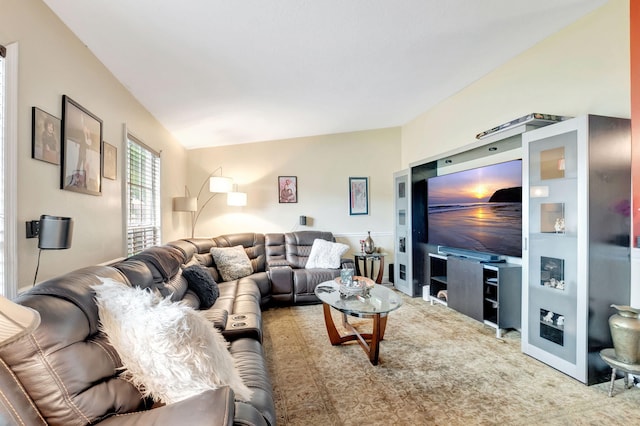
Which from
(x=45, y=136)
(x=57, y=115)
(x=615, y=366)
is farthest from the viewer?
(x=615, y=366)

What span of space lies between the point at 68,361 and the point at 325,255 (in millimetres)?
3529

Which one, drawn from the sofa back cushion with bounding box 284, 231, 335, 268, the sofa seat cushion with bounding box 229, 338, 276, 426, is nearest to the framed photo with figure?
the sofa seat cushion with bounding box 229, 338, 276, 426

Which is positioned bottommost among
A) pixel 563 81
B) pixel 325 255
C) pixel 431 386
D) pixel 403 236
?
pixel 431 386

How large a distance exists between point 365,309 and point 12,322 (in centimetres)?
205

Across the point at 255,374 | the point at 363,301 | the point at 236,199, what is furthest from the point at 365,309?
the point at 236,199

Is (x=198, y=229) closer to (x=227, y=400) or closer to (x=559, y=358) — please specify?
(x=227, y=400)

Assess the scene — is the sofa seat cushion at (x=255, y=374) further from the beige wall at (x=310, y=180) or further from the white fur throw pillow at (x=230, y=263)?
the beige wall at (x=310, y=180)

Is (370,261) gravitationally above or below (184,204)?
below

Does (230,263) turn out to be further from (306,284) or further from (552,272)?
(552,272)

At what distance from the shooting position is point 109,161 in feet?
7.96

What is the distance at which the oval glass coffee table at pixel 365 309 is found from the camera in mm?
2287

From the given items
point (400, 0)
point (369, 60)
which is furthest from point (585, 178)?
point (369, 60)

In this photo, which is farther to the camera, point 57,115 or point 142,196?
point 142,196

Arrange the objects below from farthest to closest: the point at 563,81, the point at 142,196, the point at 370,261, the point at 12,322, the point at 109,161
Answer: the point at 370,261, the point at 142,196, the point at 563,81, the point at 109,161, the point at 12,322
